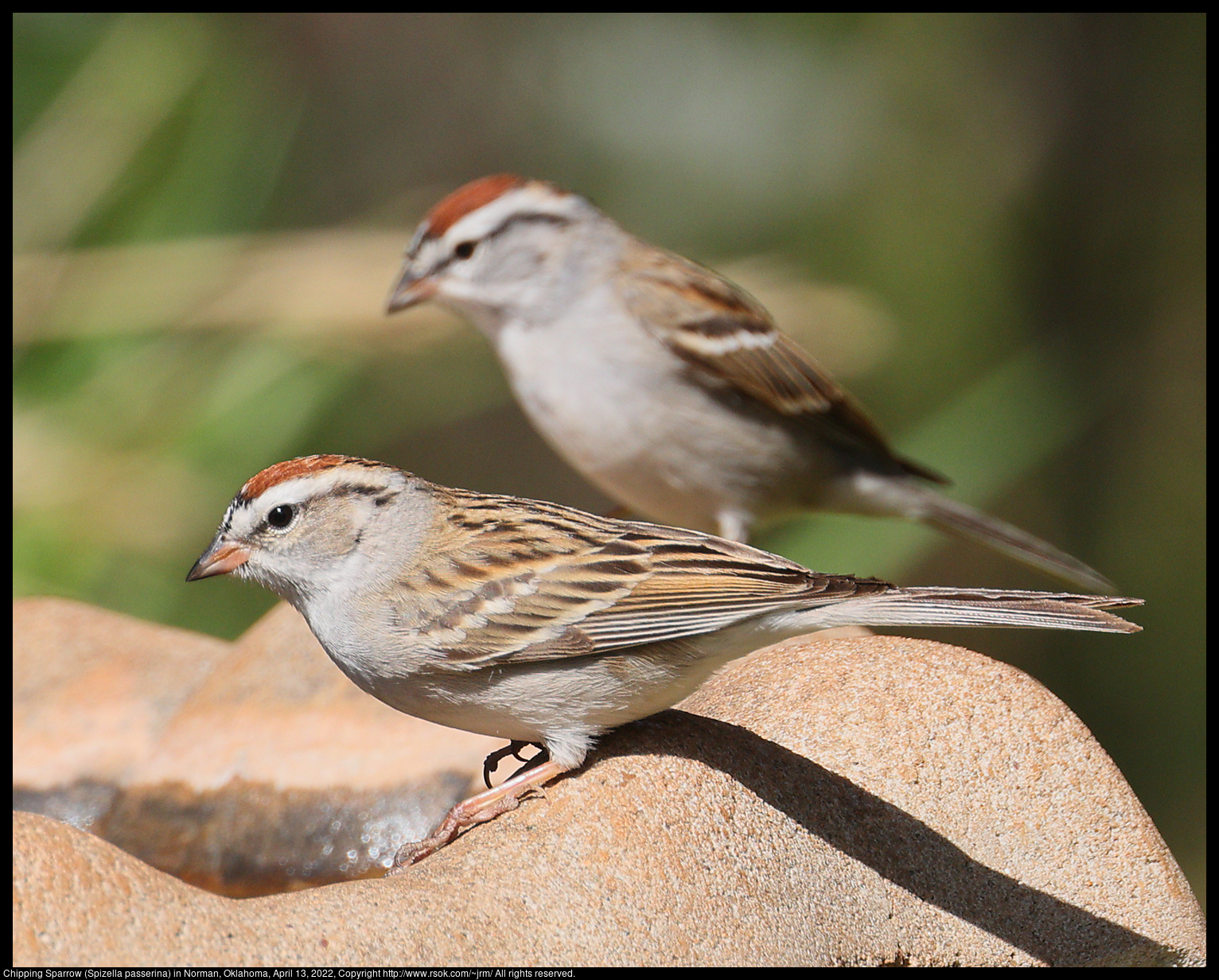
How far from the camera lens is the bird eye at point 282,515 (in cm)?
270

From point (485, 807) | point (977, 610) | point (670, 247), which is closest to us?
point (977, 610)

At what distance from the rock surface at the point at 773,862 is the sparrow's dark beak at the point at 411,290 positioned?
1667 mm

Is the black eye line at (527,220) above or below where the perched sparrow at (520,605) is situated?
above

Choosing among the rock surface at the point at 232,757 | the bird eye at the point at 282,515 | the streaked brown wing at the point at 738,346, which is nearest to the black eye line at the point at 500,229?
the streaked brown wing at the point at 738,346

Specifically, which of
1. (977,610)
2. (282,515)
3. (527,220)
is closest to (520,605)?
(282,515)

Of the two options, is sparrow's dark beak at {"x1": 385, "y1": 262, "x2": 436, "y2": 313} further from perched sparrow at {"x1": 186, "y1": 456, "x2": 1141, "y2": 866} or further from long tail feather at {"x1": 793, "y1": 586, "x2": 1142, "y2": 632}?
long tail feather at {"x1": 793, "y1": 586, "x2": 1142, "y2": 632}

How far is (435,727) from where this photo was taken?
336 centimetres

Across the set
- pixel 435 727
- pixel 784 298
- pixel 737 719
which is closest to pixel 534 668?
pixel 737 719

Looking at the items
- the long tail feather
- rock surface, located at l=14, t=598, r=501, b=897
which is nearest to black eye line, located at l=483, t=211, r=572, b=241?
rock surface, located at l=14, t=598, r=501, b=897

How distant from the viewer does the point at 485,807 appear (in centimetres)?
258

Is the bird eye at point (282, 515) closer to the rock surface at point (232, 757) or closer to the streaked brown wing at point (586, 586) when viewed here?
the streaked brown wing at point (586, 586)

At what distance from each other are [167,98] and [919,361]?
4.45m

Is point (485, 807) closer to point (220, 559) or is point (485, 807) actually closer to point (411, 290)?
point (220, 559)

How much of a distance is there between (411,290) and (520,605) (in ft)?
6.67
